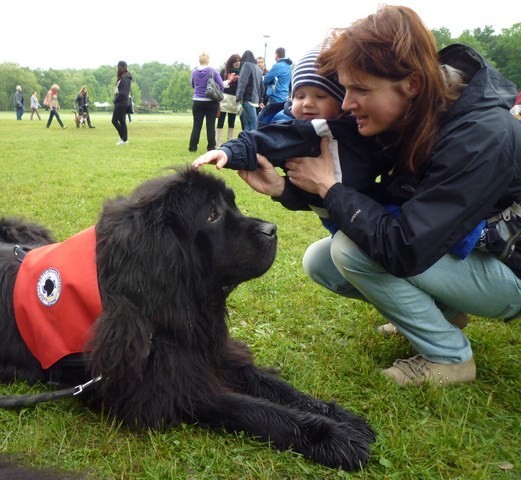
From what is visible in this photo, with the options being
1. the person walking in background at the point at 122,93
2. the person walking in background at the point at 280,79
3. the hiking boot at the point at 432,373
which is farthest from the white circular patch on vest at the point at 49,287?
the person walking in background at the point at 122,93

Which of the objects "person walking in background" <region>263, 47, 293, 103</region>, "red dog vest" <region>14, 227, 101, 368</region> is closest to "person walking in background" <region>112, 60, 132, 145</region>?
"person walking in background" <region>263, 47, 293, 103</region>

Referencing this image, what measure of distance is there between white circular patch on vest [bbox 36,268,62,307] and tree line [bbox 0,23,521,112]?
49608 mm

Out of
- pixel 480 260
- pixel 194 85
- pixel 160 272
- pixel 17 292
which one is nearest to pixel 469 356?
pixel 480 260

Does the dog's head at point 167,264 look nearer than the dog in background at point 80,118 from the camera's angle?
Yes

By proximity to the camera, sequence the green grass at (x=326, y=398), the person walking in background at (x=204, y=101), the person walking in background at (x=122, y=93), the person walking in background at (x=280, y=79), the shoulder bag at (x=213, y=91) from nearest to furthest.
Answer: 1. the green grass at (x=326, y=398)
2. the shoulder bag at (x=213, y=91)
3. the person walking in background at (x=204, y=101)
4. the person walking in background at (x=280, y=79)
5. the person walking in background at (x=122, y=93)

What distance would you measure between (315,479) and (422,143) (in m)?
1.39

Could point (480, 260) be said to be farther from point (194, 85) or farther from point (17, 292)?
point (194, 85)

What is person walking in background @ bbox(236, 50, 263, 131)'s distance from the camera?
11266mm

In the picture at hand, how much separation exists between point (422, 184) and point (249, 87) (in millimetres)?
9921

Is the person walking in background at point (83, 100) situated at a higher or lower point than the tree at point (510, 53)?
lower

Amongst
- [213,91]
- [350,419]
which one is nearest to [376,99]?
[350,419]

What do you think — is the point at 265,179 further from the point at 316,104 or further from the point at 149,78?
the point at 149,78

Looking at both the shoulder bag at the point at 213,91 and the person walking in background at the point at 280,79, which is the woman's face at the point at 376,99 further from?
the person walking in background at the point at 280,79

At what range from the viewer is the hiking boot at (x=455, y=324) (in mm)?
2931
